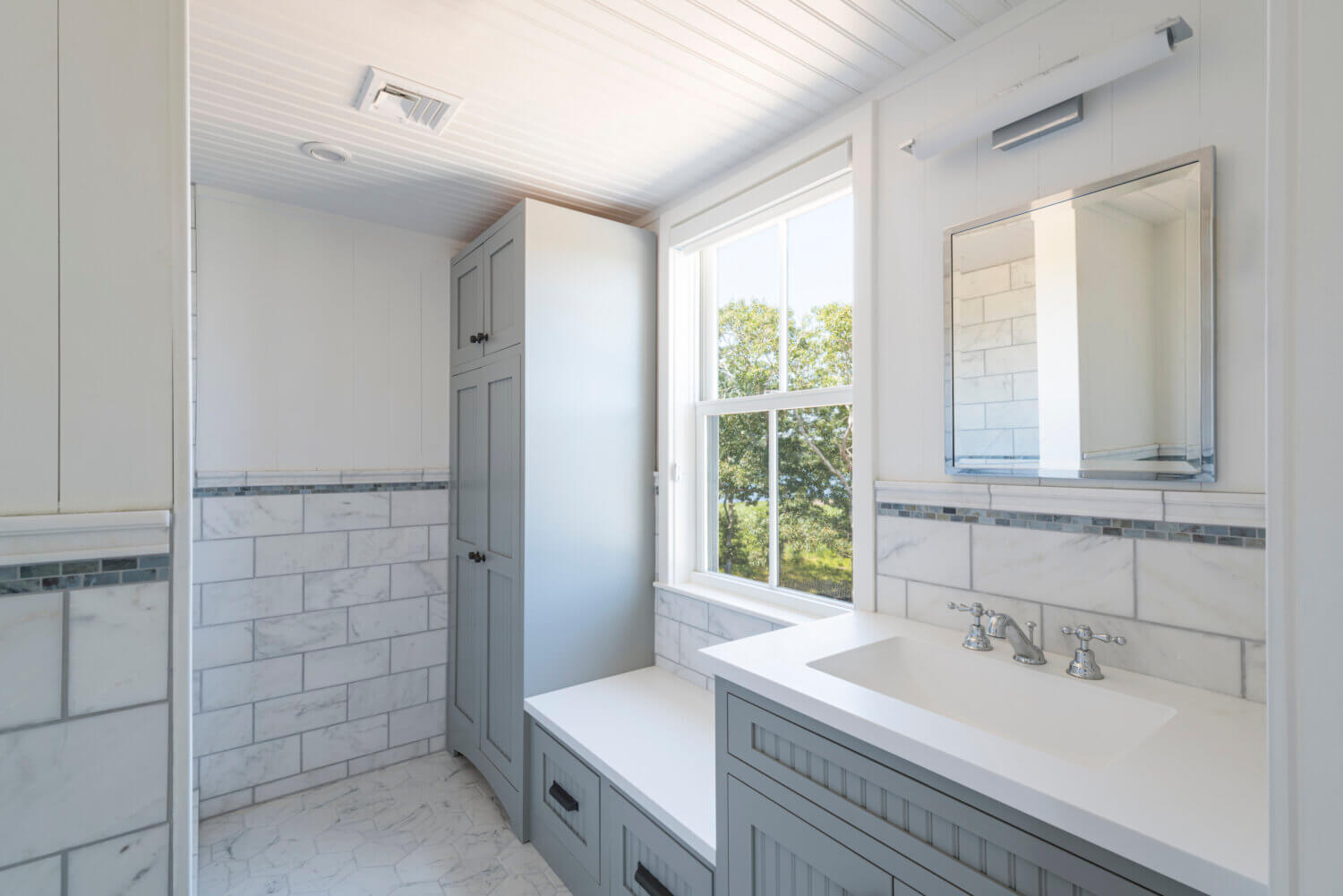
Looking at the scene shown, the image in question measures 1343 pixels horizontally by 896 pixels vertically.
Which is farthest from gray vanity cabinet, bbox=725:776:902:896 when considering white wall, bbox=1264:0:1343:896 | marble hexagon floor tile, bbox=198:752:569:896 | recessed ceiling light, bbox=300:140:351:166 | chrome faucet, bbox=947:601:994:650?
recessed ceiling light, bbox=300:140:351:166

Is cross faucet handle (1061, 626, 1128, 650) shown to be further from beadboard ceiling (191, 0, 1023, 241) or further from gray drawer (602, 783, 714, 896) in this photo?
beadboard ceiling (191, 0, 1023, 241)

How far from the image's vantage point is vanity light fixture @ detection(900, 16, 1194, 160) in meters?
1.19

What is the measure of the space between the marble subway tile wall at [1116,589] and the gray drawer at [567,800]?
3.64 feet

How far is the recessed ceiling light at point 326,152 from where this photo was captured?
2117 mm

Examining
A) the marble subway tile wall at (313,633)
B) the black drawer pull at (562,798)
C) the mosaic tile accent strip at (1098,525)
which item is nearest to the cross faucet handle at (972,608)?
the mosaic tile accent strip at (1098,525)

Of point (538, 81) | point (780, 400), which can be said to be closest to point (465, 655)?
point (780, 400)

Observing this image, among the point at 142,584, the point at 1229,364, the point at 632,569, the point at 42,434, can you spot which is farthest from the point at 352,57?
the point at 1229,364

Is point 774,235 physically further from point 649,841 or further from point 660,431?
point 649,841

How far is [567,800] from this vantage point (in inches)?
79.7

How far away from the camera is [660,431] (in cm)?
260

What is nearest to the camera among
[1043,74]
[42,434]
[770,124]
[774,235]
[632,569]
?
[42,434]

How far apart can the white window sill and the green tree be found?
69mm

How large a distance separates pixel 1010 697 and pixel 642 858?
→ 107cm

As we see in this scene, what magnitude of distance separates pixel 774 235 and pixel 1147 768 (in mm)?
1882
